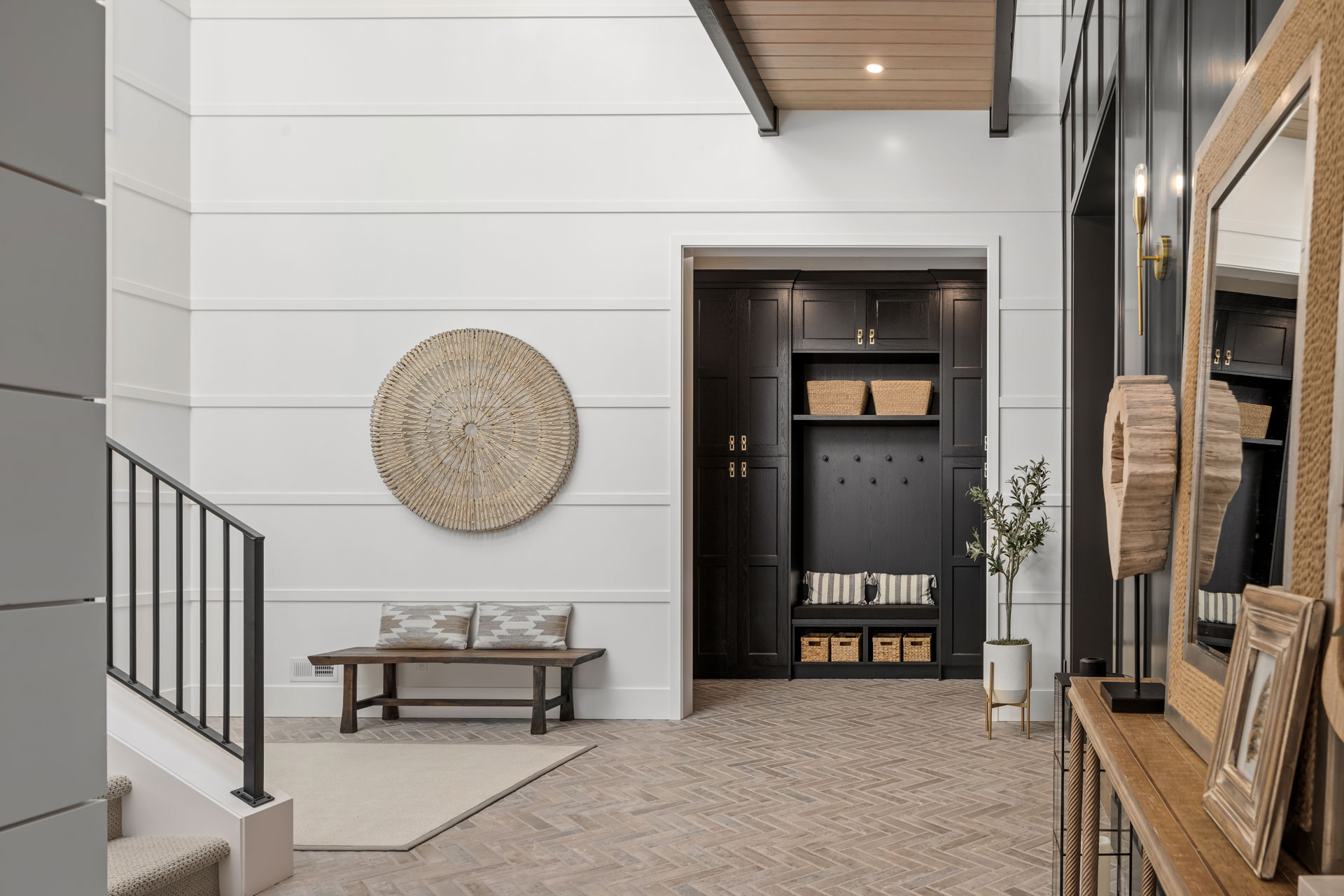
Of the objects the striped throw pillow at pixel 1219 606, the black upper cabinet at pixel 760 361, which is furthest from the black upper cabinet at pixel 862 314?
the striped throw pillow at pixel 1219 606

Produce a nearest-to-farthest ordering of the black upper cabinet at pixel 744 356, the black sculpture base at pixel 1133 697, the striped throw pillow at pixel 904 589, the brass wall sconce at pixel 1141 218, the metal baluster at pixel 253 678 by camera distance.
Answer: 1. the black sculpture base at pixel 1133 697
2. the brass wall sconce at pixel 1141 218
3. the metal baluster at pixel 253 678
4. the black upper cabinet at pixel 744 356
5. the striped throw pillow at pixel 904 589

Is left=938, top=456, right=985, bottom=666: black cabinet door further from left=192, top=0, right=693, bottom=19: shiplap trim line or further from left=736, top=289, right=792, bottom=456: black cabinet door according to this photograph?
left=192, top=0, right=693, bottom=19: shiplap trim line

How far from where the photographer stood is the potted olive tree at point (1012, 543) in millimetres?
5523

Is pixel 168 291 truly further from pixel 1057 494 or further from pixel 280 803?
pixel 1057 494

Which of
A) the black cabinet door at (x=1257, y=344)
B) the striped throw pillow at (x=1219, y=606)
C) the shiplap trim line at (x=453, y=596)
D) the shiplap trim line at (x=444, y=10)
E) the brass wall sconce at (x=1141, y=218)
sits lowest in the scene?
the shiplap trim line at (x=453, y=596)

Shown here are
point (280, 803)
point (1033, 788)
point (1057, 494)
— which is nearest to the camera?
point (280, 803)

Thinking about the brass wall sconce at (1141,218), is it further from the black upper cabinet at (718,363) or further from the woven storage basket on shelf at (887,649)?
the woven storage basket on shelf at (887,649)

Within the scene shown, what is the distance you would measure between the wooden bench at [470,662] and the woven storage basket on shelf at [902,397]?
2.91 metres

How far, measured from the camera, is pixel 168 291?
5.93 metres

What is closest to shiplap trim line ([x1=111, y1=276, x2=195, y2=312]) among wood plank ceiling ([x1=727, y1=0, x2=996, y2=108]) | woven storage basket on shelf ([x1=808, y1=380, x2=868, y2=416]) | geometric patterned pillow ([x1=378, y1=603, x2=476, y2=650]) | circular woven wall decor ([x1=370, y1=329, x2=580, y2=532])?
circular woven wall decor ([x1=370, y1=329, x2=580, y2=532])

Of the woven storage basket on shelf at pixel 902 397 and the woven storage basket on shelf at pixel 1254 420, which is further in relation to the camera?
the woven storage basket on shelf at pixel 902 397

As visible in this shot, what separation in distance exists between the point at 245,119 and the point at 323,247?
2.94 ft

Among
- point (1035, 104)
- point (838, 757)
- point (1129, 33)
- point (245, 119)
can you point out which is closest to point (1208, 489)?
point (1129, 33)

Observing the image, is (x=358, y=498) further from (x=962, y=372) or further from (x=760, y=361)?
(x=962, y=372)
